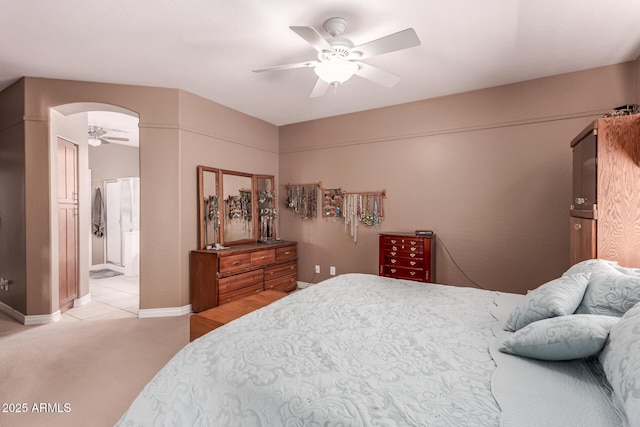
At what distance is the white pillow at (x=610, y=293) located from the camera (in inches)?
50.6

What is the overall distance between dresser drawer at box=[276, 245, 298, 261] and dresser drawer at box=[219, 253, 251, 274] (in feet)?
2.01

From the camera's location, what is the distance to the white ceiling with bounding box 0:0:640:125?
2.17 meters

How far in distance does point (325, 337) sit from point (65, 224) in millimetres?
4063

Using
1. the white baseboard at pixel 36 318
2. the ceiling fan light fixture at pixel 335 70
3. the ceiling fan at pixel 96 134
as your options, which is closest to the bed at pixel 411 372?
the ceiling fan light fixture at pixel 335 70

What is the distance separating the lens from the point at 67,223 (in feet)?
12.6

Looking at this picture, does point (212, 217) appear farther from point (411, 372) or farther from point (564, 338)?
point (564, 338)

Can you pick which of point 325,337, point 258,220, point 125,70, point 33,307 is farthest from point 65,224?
point 325,337

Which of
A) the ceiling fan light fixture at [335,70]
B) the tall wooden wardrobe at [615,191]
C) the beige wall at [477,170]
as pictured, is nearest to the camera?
the tall wooden wardrobe at [615,191]

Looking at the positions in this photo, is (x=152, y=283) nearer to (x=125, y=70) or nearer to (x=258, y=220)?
(x=258, y=220)

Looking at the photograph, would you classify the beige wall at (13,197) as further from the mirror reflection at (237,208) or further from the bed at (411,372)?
the bed at (411,372)

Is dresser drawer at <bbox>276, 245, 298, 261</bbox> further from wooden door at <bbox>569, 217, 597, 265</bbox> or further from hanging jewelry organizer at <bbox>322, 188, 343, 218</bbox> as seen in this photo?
wooden door at <bbox>569, 217, 597, 265</bbox>

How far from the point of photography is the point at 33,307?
3363mm

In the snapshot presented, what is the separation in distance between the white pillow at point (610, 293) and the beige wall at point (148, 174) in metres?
3.79

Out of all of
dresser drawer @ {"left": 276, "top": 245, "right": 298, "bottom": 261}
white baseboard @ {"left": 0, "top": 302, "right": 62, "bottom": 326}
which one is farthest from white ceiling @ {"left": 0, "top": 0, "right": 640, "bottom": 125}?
white baseboard @ {"left": 0, "top": 302, "right": 62, "bottom": 326}
